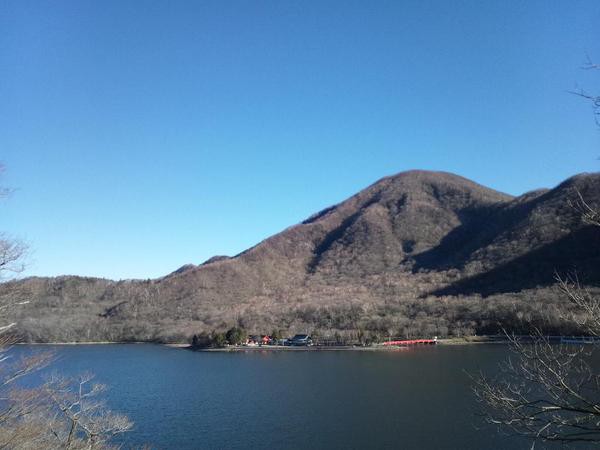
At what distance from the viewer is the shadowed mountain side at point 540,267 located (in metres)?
78.5

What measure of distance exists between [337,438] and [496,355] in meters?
32.7

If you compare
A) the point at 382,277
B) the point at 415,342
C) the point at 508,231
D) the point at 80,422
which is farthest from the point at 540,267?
the point at 80,422

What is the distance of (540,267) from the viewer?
8419 centimetres

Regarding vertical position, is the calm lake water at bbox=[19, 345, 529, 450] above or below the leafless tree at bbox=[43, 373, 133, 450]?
below

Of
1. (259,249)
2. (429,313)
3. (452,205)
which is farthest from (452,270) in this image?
(259,249)

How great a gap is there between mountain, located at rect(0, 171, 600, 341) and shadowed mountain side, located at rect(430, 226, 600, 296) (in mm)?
298

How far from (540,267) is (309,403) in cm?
6709

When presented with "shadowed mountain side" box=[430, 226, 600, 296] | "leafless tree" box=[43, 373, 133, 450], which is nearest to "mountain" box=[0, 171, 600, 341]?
"shadowed mountain side" box=[430, 226, 600, 296]

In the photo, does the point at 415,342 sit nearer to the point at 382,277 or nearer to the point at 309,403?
the point at 309,403

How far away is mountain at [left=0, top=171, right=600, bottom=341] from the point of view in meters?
80.4

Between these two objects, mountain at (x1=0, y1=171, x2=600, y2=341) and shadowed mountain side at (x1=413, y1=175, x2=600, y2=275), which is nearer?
mountain at (x1=0, y1=171, x2=600, y2=341)

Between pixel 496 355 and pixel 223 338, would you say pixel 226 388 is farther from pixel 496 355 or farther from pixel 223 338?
pixel 223 338

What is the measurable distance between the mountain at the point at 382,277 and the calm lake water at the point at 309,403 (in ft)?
69.0

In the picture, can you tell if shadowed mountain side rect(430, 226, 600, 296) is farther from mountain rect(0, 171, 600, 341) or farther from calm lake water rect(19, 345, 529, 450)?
calm lake water rect(19, 345, 529, 450)
